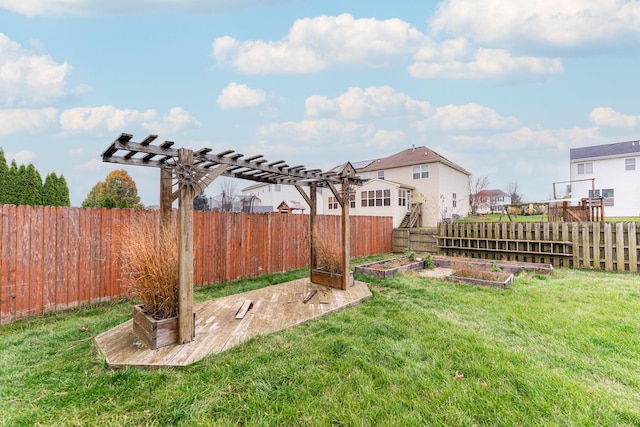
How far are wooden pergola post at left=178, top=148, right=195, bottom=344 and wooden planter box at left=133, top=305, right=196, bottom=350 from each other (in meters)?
0.08

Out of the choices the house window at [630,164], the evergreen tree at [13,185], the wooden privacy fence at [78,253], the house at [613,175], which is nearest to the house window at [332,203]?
the wooden privacy fence at [78,253]

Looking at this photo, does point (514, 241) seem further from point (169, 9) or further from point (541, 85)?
point (169, 9)

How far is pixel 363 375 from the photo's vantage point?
2.41m

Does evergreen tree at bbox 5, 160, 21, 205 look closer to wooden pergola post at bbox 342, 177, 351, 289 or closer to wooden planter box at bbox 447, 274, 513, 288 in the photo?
wooden pergola post at bbox 342, 177, 351, 289

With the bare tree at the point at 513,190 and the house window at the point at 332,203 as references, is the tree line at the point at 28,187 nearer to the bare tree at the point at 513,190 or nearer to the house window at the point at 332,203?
the house window at the point at 332,203

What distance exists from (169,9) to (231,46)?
3.08 m

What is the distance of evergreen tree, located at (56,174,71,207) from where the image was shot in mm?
11953

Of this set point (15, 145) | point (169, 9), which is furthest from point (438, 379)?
point (15, 145)

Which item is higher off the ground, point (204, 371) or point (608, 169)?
point (608, 169)

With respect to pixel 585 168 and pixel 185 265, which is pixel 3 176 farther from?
pixel 585 168

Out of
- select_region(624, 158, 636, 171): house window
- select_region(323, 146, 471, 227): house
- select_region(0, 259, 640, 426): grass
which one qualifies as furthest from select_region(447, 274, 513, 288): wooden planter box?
select_region(624, 158, 636, 171): house window

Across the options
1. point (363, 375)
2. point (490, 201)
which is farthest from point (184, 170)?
point (490, 201)

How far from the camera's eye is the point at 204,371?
249 centimetres

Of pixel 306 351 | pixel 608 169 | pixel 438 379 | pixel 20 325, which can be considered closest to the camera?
pixel 438 379
